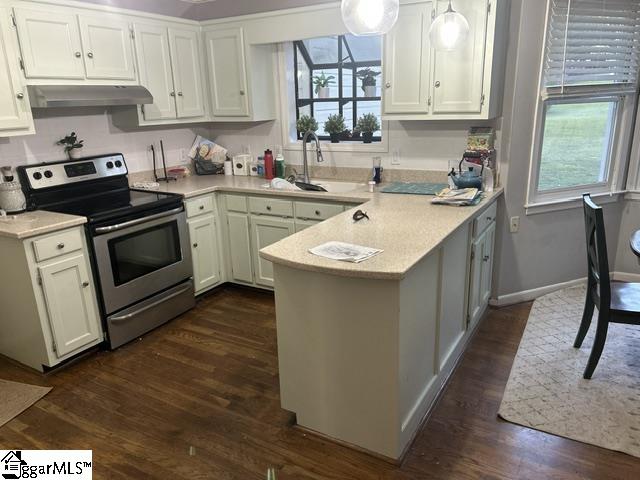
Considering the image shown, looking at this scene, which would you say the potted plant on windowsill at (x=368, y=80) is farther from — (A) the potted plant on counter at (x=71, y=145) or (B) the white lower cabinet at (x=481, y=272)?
(A) the potted plant on counter at (x=71, y=145)

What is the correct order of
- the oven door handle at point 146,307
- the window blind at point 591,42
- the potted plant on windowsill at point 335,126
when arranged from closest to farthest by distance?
the oven door handle at point 146,307 < the window blind at point 591,42 < the potted plant on windowsill at point 335,126

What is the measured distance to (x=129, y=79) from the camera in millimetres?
3447

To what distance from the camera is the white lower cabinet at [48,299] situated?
2.61m

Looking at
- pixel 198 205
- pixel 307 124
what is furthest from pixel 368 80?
pixel 198 205

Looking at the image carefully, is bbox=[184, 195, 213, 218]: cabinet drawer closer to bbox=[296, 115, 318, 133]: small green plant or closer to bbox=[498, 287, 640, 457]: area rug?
bbox=[296, 115, 318, 133]: small green plant

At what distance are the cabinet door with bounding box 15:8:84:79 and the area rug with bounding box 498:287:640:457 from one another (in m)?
3.29

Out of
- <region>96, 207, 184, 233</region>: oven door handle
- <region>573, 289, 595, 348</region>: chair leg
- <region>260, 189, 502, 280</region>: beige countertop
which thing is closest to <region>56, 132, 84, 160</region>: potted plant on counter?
<region>96, 207, 184, 233</region>: oven door handle

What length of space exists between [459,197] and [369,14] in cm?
127

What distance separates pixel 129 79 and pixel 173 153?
86 centimetres

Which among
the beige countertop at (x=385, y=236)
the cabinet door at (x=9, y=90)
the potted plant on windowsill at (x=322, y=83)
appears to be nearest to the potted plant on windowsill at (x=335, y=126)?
the potted plant on windowsill at (x=322, y=83)

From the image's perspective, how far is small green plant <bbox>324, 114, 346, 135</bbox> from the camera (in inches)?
153

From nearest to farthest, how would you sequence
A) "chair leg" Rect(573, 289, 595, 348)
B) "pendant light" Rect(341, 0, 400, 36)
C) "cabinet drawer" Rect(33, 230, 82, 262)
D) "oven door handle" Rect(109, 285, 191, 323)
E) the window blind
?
"pendant light" Rect(341, 0, 400, 36)
"cabinet drawer" Rect(33, 230, 82, 262)
"chair leg" Rect(573, 289, 595, 348)
"oven door handle" Rect(109, 285, 191, 323)
the window blind

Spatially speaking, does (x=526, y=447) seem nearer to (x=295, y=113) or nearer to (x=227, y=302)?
(x=227, y=302)

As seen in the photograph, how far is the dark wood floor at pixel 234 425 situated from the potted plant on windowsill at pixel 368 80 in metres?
2.06
